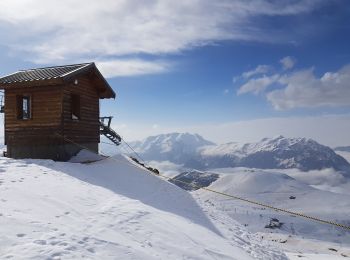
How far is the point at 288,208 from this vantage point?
144 m

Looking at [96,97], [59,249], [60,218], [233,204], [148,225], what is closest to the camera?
[59,249]

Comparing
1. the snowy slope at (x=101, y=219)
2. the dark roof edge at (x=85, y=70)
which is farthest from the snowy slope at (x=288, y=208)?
the snowy slope at (x=101, y=219)

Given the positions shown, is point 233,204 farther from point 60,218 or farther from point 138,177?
point 60,218

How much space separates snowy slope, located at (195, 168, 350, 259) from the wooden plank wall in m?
39.8

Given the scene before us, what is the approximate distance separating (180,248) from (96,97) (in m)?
17.5

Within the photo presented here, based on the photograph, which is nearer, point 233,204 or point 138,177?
point 138,177

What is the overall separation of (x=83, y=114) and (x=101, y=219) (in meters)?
13.8

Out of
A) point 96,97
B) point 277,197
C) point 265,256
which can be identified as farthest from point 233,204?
point 265,256

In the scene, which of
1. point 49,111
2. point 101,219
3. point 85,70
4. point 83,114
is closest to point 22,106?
point 49,111

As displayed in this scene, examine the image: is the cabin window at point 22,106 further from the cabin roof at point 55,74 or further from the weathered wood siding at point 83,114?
the weathered wood siding at point 83,114

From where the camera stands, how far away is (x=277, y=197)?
160375 mm

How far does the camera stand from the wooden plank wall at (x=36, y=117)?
73.0 ft

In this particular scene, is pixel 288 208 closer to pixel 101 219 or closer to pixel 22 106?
pixel 22 106

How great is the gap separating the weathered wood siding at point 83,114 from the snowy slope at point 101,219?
3783 mm
